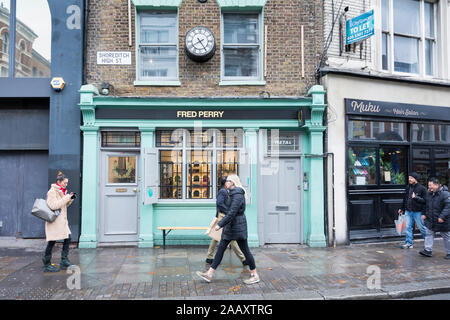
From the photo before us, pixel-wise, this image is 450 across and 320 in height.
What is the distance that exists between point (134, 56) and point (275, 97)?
12.5 ft

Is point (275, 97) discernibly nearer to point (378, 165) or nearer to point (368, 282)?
point (378, 165)

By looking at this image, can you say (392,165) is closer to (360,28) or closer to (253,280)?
(360,28)

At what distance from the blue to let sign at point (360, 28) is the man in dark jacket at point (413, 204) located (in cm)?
370

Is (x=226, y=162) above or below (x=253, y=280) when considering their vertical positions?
above

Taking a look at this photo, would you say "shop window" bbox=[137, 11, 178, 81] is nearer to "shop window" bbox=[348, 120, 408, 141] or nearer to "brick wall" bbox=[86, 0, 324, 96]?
"brick wall" bbox=[86, 0, 324, 96]

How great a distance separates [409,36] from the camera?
1051 cm

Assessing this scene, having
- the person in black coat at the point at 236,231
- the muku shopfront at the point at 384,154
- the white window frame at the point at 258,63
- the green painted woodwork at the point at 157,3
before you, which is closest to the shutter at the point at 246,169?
the white window frame at the point at 258,63

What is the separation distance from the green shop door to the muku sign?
6.06 meters

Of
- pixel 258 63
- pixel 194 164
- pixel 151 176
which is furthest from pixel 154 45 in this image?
pixel 151 176

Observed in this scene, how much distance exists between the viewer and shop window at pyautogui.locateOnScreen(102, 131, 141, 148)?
899 centimetres

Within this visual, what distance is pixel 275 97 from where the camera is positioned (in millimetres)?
8867

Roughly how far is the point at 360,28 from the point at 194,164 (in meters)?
5.58

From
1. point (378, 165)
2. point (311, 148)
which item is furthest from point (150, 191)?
point (378, 165)
